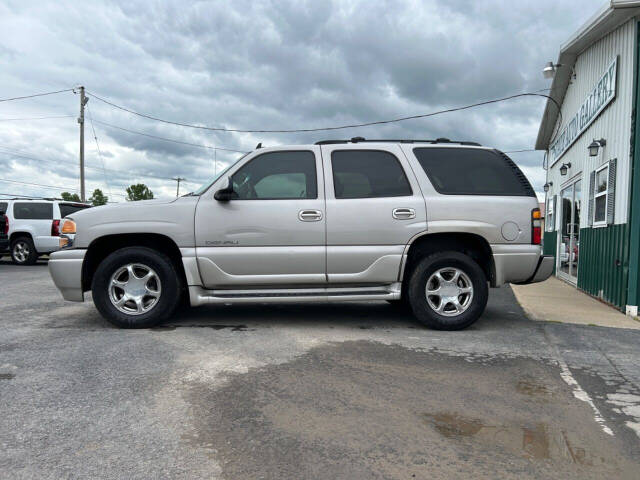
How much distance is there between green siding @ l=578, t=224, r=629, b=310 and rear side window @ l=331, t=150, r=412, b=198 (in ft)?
13.0

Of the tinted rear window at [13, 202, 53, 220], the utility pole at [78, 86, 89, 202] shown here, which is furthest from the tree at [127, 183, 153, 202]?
the tinted rear window at [13, 202, 53, 220]

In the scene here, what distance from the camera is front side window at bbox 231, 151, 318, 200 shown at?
565cm

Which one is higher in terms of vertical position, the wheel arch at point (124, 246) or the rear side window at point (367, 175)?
Result: the rear side window at point (367, 175)

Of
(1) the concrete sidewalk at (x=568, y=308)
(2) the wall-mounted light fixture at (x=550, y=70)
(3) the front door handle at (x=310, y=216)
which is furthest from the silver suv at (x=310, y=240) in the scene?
(2) the wall-mounted light fixture at (x=550, y=70)

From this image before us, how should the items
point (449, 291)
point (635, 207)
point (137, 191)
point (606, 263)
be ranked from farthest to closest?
point (137, 191)
point (606, 263)
point (635, 207)
point (449, 291)

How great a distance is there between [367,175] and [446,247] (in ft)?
3.86

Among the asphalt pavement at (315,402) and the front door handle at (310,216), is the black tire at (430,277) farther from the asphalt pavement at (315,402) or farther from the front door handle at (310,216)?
the front door handle at (310,216)

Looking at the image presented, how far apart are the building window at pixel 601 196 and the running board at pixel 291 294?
5.06 metres

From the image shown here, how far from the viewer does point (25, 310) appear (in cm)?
680

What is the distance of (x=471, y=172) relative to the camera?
5816 millimetres

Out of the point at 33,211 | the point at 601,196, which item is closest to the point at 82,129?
the point at 33,211

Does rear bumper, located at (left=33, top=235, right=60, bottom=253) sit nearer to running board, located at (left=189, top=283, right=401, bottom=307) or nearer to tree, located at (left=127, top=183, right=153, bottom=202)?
running board, located at (left=189, top=283, right=401, bottom=307)

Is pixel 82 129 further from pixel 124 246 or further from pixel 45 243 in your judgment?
pixel 124 246

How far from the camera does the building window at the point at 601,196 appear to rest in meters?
8.81
